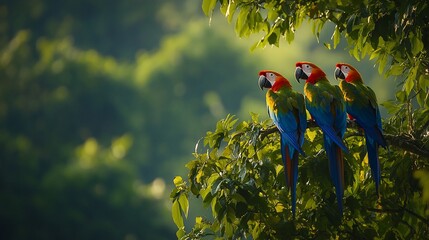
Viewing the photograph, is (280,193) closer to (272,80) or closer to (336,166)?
(336,166)

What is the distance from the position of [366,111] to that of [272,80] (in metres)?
0.56

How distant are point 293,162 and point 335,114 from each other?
0.29m

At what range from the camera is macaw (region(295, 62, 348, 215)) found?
433 centimetres

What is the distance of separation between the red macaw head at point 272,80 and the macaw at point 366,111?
0.28m

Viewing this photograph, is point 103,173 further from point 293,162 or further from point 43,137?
point 293,162

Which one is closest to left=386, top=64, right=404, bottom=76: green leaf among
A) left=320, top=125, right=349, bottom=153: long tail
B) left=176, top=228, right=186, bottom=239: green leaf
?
left=320, top=125, right=349, bottom=153: long tail

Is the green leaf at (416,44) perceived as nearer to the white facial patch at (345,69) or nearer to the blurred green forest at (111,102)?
the white facial patch at (345,69)

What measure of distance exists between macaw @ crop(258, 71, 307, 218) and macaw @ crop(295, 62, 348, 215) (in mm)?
58

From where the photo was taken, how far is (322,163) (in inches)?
177

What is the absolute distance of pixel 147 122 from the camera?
112 ft

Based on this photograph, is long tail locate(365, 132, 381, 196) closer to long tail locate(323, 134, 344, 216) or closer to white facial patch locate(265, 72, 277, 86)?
long tail locate(323, 134, 344, 216)

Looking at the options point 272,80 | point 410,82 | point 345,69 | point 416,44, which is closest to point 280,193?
point 272,80

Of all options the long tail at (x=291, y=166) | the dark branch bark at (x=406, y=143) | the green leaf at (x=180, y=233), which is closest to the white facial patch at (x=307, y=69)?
the dark branch bark at (x=406, y=143)

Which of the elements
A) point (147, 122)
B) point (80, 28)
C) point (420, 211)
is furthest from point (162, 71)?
point (420, 211)
